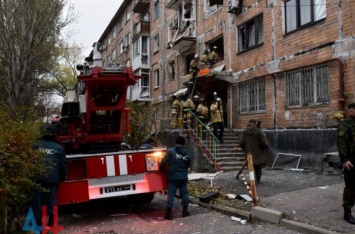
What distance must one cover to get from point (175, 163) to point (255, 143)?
2.98m

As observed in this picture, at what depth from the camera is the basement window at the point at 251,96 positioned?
1455 cm

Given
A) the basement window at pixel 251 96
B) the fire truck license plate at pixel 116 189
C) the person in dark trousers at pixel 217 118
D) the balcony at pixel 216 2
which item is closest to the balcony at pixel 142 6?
the balcony at pixel 216 2

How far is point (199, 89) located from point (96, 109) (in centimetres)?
1181

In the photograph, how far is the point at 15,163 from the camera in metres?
4.68

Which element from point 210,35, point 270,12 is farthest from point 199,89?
point 270,12

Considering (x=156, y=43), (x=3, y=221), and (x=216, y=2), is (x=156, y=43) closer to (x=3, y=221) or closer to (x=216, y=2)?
(x=216, y=2)

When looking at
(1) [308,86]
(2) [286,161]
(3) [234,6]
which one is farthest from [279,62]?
(3) [234,6]

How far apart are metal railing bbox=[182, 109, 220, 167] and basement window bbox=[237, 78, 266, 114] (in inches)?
A: 75.8

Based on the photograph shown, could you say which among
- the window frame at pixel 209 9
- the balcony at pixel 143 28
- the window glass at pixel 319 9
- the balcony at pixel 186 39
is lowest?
the window glass at pixel 319 9

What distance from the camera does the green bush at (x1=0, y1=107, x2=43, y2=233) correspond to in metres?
4.55

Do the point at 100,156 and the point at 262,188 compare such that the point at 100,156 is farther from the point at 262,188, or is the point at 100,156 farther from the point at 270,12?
the point at 270,12

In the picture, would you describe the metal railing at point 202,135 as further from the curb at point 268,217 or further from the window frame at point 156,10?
the window frame at point 156,10

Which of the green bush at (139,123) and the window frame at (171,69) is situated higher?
the window frame at (171,69)

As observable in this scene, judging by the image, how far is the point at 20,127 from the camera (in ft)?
16.6
